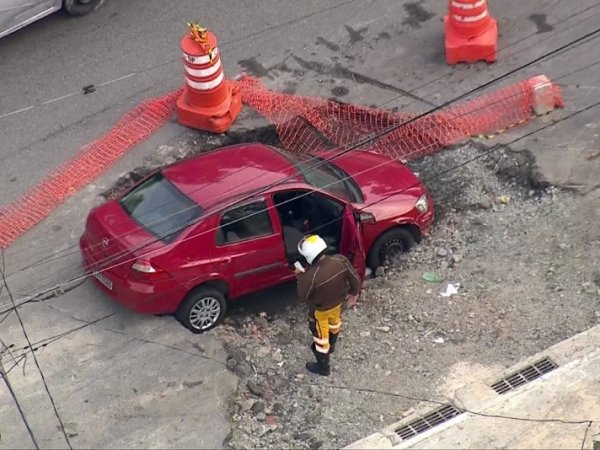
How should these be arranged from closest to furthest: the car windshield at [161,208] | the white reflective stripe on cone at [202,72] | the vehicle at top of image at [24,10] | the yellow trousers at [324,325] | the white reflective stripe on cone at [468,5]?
the yellow trousers at [324,325] → the car windshield at [161,208] → the white reflective stripe on cone at [202,72] → the white reflective stripe on cone at [468,5] → the vehicle at top of image at [24,10]

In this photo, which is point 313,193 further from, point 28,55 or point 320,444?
point 28,55

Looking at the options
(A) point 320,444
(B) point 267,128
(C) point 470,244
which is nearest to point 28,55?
(B) point 267,128

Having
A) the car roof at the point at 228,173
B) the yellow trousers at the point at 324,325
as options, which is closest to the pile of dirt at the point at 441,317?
the yellow trousers at the point at 324,325

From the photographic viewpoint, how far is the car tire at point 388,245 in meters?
12.1

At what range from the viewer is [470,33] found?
14.4 metres

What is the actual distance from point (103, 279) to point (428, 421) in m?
3.49

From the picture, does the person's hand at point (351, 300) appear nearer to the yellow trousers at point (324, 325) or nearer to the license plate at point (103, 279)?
the yellow trousers at point (324, 325)

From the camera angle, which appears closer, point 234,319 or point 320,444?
point 320,444

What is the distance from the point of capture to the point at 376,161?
12.7m

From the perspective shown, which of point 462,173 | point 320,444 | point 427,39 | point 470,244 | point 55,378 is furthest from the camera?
point 427,39

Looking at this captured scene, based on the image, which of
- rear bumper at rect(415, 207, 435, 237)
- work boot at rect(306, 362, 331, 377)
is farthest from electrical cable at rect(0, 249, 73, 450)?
rear bumper at rect(415, 207, 435, 237)

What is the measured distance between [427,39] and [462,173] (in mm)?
2635

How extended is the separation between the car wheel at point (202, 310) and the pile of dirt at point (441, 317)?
0.51ft

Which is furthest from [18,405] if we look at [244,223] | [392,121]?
[392,121]
